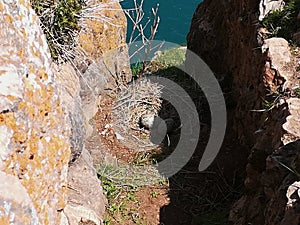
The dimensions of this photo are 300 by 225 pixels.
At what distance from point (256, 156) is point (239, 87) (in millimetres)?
1525

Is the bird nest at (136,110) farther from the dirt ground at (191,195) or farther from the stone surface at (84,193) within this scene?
the stone surface at (84,193)

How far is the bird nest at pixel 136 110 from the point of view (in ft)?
17.5

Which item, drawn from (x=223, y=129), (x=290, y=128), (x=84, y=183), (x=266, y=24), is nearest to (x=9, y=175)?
(x=290, y=128)

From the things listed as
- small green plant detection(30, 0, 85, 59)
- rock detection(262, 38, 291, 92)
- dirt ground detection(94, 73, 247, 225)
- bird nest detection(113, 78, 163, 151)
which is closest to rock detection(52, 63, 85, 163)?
small green plant detection(30, 0, 85, 59)

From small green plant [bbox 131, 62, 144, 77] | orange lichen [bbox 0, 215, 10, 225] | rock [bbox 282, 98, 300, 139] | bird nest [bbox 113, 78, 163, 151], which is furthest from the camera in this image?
small green plant [bbox 131, 62, 144, 77]

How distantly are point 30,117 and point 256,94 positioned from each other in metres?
2.66

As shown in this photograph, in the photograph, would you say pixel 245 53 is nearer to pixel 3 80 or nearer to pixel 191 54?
pixel 191 54

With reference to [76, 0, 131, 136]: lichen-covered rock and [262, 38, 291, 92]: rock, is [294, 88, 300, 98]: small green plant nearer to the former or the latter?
[262, 38, 291, 92]: rock

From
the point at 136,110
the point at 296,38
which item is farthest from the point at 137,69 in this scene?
the point at 296,38

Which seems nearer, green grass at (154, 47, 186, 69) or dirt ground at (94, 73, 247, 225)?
dirt ground at (94, 73, 247, 225)

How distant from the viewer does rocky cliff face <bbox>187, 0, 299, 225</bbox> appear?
2.81 metres

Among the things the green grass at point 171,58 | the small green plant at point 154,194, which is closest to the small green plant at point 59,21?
the small green plant at point 154,194

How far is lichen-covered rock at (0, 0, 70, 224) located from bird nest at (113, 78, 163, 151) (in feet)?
10.4

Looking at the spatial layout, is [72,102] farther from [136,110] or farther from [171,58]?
[171,58]
